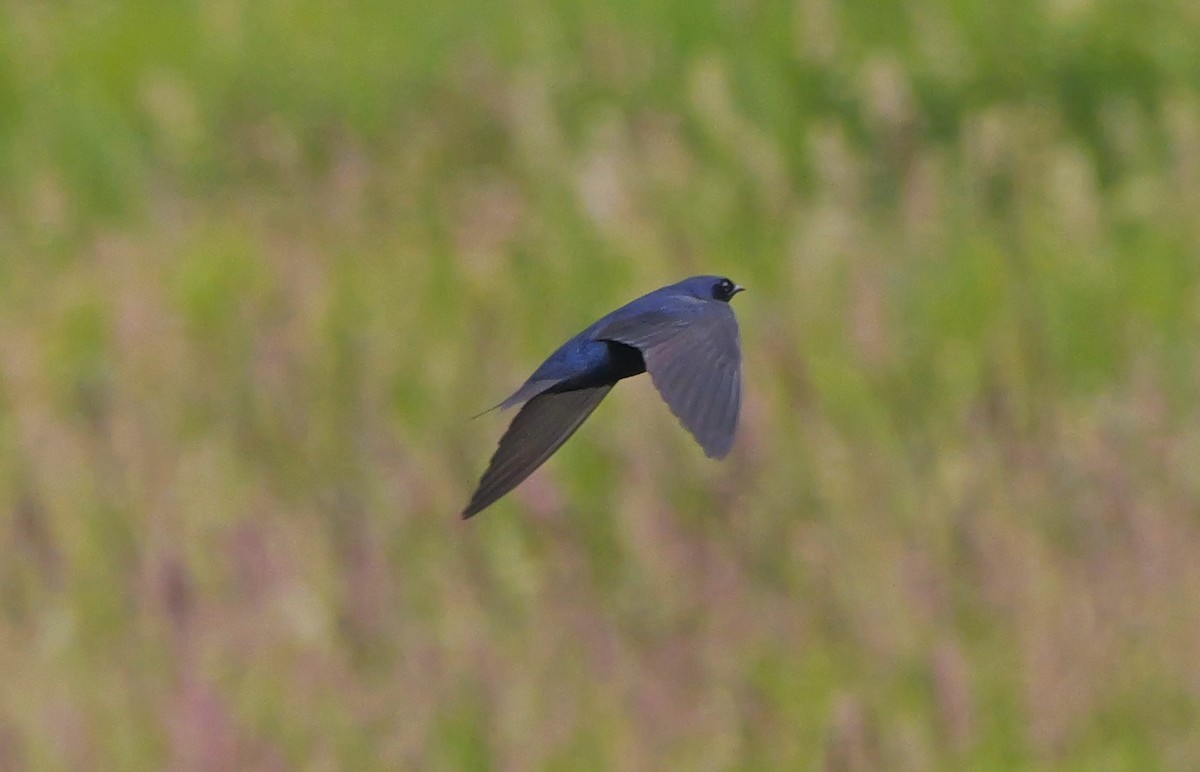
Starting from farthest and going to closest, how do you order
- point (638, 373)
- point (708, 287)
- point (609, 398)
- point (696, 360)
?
point (609, 398), point (708, 287), point (638, 373), point (696, 360)

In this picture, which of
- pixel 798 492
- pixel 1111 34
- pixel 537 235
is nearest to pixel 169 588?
pixel 798 492

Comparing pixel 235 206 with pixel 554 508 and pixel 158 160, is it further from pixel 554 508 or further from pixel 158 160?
pixel 554 508

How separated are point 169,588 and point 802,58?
163 cm

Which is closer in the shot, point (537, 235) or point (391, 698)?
point (391, 698)

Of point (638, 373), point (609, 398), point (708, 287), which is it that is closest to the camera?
point (638, 373)

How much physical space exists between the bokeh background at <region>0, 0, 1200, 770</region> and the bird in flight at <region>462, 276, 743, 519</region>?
0.99m

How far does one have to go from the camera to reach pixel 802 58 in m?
4.09

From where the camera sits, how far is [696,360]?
4.89ft

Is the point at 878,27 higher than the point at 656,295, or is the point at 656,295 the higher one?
the point at 878,27

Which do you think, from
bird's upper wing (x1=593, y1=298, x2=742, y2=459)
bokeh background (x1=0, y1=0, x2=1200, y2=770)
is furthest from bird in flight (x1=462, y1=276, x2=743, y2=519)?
bokeh background (x1=0, y1=0, x2=1200, y2=770)

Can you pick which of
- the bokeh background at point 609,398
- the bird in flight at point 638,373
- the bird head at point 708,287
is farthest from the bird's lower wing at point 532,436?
the bokeh background at point 609,398

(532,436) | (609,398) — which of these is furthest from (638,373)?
(609,398)

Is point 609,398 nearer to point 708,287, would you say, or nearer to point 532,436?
point 708,287

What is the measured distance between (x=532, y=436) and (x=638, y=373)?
8cm
